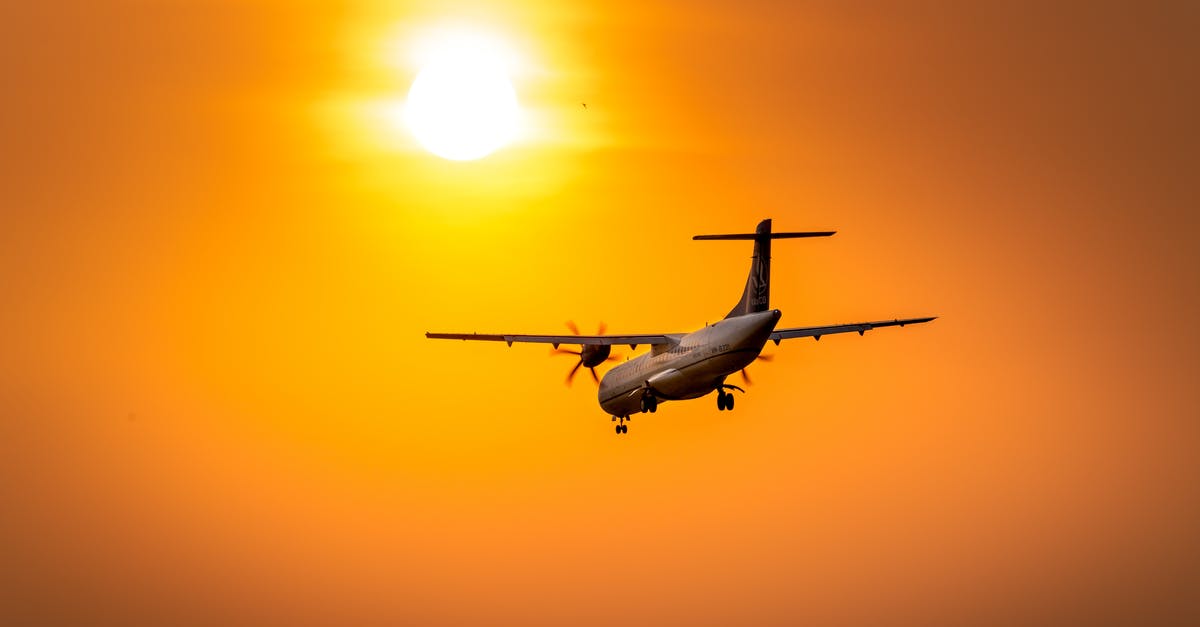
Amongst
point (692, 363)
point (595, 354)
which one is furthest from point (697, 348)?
point (595, 354)

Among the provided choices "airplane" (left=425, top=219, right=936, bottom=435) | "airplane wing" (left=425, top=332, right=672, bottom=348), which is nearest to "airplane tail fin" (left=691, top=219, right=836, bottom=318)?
"airplane" (left=425, top=219, right=936, bottom=435)

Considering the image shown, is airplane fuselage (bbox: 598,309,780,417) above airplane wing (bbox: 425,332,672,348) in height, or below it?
below

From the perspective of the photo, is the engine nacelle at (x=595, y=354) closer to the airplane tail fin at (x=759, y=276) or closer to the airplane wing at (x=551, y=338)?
the airplane wing at (x=551, y=338)

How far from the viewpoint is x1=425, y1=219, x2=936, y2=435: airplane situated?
6425 centimetres

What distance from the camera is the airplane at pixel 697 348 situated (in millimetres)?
64250

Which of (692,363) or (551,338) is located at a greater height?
(551,338)

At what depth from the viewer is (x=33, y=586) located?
166 meters

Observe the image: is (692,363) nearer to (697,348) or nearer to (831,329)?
(697,348)

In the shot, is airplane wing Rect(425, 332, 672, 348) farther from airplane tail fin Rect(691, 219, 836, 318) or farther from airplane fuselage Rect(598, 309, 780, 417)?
airplane tail fin Rect(691, 219, 836, 318)

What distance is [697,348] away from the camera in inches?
2628

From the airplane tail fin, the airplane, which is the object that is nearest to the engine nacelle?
the airplane

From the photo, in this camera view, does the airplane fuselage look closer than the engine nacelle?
Yes

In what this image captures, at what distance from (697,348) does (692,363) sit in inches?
28.8

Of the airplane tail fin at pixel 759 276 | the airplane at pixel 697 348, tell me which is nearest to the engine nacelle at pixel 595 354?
the airplane at pixel 697 348
